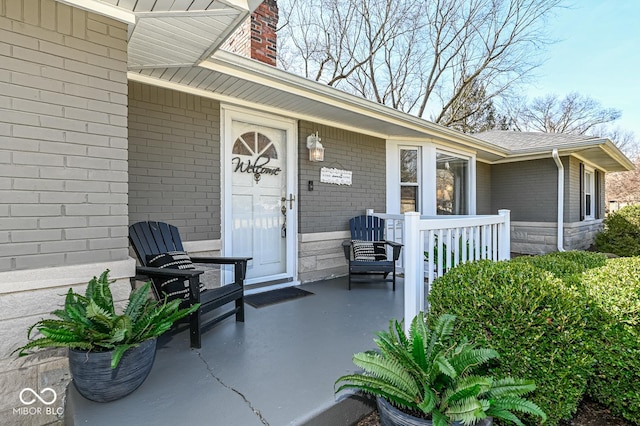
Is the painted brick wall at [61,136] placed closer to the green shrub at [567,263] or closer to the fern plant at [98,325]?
the fern plant at [98,325]

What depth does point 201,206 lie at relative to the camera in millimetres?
3504

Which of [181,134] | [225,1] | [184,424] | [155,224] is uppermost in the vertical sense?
[225,1]

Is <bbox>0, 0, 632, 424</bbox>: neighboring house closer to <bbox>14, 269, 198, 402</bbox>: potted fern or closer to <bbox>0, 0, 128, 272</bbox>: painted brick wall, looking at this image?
<bbox>0, 0, 128, 272</bbox>: painted brick wall

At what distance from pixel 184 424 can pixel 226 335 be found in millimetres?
1086

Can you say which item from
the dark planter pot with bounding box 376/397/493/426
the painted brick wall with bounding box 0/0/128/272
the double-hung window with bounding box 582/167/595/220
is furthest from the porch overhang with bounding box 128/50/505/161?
the double-hung window with bounding box 582/167/595/220

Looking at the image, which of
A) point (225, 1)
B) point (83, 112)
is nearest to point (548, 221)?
point (225, 1)

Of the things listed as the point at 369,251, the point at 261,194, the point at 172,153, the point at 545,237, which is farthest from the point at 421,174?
the point at 172,153

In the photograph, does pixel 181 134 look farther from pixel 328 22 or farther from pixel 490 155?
pixel 328 22

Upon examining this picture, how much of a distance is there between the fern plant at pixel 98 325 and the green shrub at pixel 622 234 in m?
9.47

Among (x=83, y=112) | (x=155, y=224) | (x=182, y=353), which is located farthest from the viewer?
(x=155, y=224)

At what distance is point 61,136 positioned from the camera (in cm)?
196

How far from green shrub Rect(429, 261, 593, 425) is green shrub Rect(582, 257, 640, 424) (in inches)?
4.6

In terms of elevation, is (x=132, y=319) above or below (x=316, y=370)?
above

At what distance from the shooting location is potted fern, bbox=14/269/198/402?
1664mm
